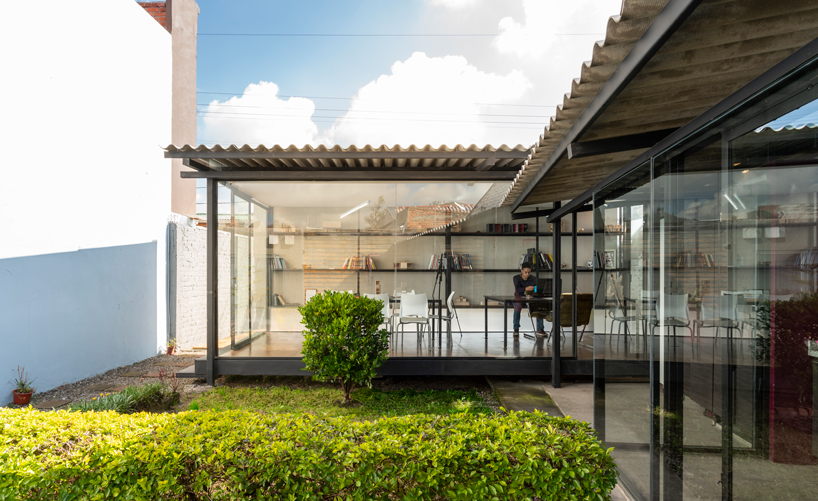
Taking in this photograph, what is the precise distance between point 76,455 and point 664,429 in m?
2.80

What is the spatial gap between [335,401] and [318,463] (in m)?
3.31

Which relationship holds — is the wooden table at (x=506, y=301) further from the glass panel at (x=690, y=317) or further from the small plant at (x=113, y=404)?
the small plant at (x=113, y=404)

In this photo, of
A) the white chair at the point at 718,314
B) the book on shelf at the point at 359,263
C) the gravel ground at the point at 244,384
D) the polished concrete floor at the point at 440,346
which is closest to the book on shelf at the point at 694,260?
the white chair at the point at 718,314

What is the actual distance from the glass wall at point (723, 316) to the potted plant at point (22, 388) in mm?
6307

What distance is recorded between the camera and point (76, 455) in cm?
210

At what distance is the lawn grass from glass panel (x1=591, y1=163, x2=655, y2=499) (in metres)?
1.74

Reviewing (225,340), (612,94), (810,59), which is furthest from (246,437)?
(225,340)

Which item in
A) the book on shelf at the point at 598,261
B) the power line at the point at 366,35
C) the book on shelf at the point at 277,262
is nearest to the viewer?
the book on shelf at the point at 598,261

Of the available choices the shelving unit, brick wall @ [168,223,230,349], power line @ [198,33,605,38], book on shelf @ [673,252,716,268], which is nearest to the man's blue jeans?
the shelving unit

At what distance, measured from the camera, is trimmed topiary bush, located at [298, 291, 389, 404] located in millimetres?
4746

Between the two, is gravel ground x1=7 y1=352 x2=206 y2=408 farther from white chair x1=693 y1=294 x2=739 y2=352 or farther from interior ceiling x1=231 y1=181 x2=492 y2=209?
white chair x1=693 y1=294 x2=739 y2=352

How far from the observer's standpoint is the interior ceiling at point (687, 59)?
4.44 ft

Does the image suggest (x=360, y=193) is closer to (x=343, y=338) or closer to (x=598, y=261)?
(x=343, y=338)

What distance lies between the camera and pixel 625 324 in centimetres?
271
